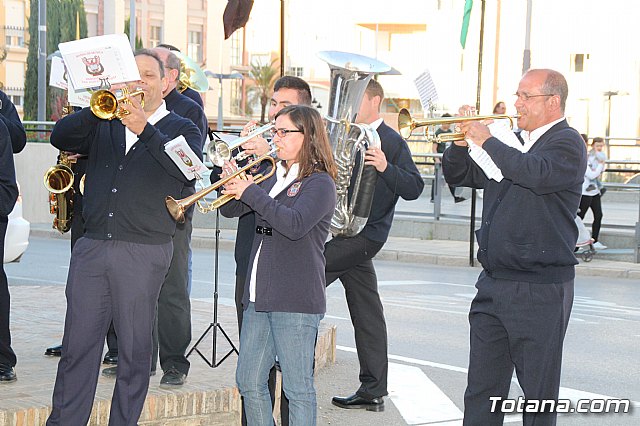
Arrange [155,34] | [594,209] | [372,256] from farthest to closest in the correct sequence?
1. [155,34]
2. [594,209]
3. [372,256]

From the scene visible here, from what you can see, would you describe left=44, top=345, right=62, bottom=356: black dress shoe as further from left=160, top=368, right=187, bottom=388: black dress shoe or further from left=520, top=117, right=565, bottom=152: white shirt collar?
left=520, top=117, right=565, bottom=152: white shirt collar

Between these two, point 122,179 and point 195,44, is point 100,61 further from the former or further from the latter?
point 195,44

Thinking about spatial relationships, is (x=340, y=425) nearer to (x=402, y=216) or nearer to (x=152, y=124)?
(x=152, y=124)

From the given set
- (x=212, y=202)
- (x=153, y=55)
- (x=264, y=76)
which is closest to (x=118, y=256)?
(x=212, y=202)

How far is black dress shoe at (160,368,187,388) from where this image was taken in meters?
6.42

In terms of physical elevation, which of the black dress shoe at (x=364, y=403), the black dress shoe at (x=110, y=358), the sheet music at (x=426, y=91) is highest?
the sheet music at (x=426, y=91)

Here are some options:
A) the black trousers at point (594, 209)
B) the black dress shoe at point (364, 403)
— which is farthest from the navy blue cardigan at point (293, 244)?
the black trousers at point (594, 209)

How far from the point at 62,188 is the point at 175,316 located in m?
1.05

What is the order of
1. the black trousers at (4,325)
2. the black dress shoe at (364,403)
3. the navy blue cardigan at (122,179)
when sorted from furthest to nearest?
the black dress shoe at (364,403)
the black trousers at (4,325)
the navy blue cardigan at (122,179)

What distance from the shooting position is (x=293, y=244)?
5.30 meters

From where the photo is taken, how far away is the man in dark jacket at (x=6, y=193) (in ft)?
20.7

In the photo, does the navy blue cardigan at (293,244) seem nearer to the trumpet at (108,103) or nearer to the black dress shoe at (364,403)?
the trumpet at (108,103)

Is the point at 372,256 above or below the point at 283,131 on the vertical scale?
below

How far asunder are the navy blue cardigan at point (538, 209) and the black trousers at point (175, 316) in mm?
2003
